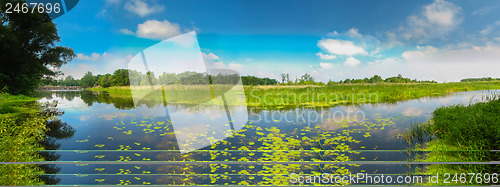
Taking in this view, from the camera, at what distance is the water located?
12.2 ft

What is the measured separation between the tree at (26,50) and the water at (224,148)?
8.71m

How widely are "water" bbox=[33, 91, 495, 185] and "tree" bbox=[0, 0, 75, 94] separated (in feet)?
28.6

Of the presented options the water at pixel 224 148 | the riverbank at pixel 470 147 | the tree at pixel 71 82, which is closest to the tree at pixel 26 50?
the water at pixel 224 148

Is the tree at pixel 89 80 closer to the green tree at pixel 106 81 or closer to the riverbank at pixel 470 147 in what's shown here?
the green tree at pixel 106 81

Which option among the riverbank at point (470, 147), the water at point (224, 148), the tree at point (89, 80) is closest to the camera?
the riverbank at point (470, 147)

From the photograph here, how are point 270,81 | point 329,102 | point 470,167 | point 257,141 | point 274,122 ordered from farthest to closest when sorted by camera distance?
point 270,81 < point 329,102 < point 274,122 < point 257,141 < point 470,167

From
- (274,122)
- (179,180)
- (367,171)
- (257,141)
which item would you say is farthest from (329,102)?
(179,180)

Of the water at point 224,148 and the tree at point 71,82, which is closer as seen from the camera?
the water at point 224,148

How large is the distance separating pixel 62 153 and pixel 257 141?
4.27 m

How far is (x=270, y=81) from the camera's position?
26469 mm

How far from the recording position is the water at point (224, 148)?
3.72 m

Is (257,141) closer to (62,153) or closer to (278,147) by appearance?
(278,147)

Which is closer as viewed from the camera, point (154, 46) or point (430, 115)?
point (154, 46)

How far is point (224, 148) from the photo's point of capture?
518 centimetres
